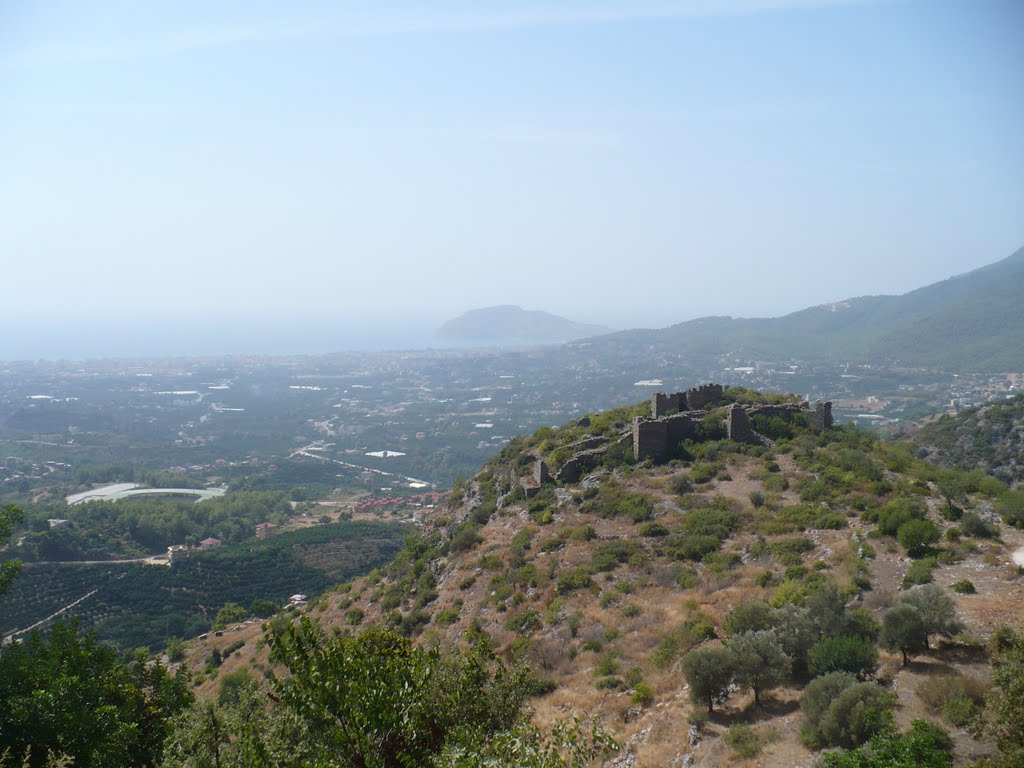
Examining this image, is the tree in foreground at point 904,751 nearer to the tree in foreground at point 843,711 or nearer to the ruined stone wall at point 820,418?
the tree in foreground at point 843,711

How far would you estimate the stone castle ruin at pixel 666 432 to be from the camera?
83.8 feet

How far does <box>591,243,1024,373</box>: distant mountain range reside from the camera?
11631 cm

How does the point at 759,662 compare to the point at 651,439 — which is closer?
the point at 759,662

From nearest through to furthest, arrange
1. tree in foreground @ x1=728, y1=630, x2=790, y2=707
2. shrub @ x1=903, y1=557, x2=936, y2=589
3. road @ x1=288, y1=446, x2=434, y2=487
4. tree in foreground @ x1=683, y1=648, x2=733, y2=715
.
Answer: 1. tree in foreground @ x1=728, y1=630, x2=790, y2=707
2. tree in foreground @ x1=683, y1=648, x2=733, y2=715
3. shrub @ x1=903, y1=557, x2=936, y2=589
4. road @ x1=288, y1=446, x2=434, y2=487

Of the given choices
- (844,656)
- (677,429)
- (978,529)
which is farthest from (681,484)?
(844,656)

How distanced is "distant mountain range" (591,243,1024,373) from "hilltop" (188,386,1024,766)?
10284cm

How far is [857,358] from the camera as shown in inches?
5246

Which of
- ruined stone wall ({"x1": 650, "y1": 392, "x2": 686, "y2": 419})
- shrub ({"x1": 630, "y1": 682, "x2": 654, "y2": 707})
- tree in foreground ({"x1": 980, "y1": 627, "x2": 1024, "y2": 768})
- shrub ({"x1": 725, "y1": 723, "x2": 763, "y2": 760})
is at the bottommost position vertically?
shrub ({"x1": 630, "y1": 682, "x2": 654, "y2": 707})

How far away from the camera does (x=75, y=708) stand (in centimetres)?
955

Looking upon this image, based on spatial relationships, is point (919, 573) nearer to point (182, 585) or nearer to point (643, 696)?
point (643, 696)

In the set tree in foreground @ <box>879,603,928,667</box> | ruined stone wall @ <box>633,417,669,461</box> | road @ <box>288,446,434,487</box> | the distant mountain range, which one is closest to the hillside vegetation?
ruined stone wall @ <box>633,417,669,461</box>

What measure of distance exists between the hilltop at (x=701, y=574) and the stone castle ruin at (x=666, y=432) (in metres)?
0.09

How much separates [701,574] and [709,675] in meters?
6.69

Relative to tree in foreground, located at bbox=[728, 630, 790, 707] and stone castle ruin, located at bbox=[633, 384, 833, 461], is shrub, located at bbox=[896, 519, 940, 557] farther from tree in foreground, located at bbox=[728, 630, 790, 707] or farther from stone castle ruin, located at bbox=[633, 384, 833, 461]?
stone castle ruin, located at bbox=[633, 384, 833, 461]
